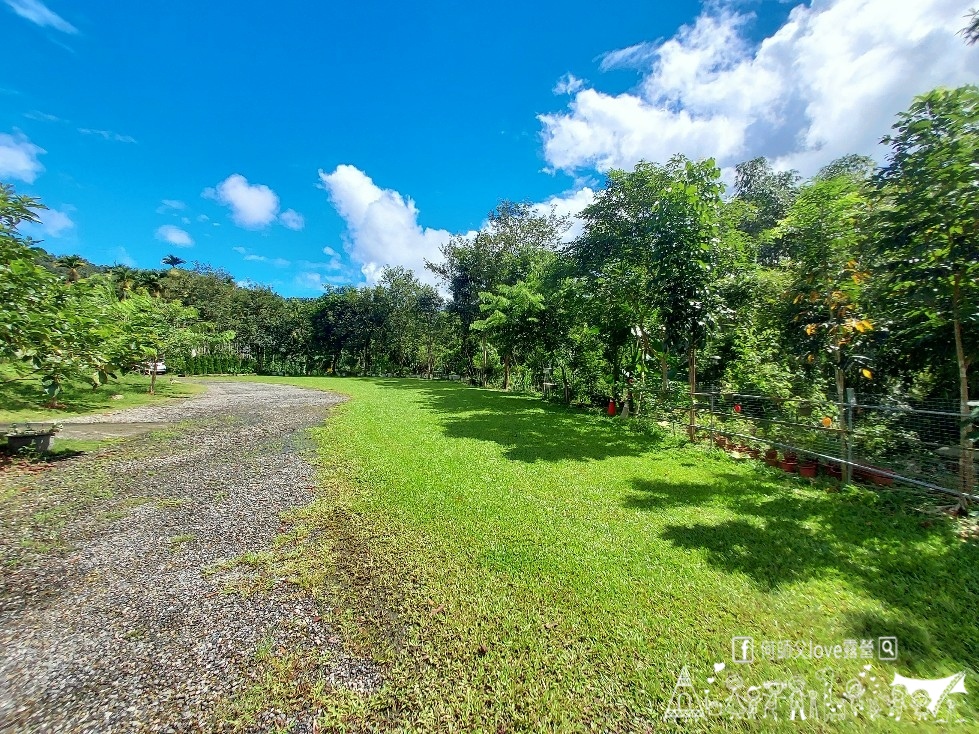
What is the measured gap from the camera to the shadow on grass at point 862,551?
248 centimetres

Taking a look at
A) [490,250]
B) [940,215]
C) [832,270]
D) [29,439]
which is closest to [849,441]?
[832,270]

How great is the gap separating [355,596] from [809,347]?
7472 millimetres

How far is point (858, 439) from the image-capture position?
17.5 feet

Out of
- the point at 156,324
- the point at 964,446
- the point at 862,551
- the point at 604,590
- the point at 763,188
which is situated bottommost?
the point at 604,590

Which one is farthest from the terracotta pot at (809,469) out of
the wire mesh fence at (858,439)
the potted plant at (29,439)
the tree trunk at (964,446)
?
the potted plant at (29,439)

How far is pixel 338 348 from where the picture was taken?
114 ft

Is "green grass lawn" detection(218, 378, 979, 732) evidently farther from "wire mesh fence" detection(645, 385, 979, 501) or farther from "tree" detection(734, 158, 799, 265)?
"tree" detection(734, 158, 799, 265)

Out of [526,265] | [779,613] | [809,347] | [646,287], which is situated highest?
[526,265]

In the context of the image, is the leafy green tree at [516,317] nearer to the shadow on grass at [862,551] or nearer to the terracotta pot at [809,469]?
the terracotta pot at [809,469]

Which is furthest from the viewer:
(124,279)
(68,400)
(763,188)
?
(124,279)

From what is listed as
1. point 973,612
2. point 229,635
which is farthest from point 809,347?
point 229,635

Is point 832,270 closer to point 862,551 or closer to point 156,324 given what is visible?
point 862,551

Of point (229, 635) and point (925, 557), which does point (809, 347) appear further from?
point (229, 635)

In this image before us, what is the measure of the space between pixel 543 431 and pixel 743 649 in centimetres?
668
